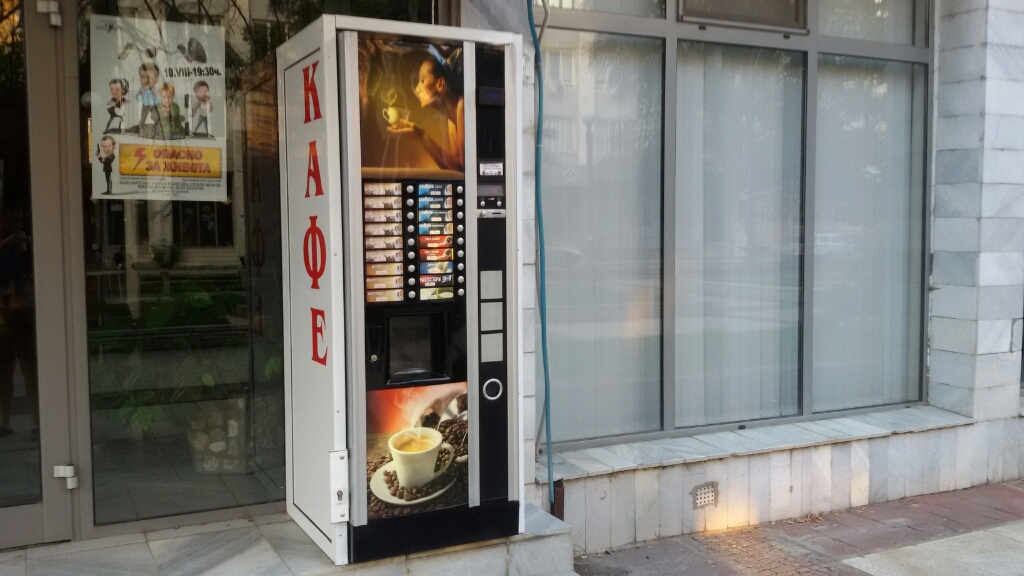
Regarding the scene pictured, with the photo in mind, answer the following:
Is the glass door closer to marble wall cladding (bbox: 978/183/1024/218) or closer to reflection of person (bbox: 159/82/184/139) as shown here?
reflection of person (bbox: 159/82/184/139)

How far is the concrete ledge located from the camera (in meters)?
5.50

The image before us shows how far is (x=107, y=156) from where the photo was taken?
457cm

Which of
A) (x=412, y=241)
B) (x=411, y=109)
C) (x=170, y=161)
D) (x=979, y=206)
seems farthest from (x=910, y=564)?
(x=170, y=161)

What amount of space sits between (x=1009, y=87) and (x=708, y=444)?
11.3 ft

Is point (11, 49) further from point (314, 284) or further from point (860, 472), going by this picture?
point (860, 472)

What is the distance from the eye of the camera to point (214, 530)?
467 centimetres

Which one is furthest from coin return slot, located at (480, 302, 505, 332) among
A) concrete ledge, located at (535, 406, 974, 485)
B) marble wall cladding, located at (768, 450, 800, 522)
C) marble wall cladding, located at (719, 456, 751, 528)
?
marble wall cladding, located at (768, 450, 800, 522)

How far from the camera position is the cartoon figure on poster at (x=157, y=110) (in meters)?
4.57

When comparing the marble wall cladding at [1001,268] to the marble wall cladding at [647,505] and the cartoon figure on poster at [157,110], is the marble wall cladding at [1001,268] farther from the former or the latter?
the cartoon figure on poster at [157,110]

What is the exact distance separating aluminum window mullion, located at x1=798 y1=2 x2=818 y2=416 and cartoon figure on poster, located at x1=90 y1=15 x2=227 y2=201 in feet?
12.8

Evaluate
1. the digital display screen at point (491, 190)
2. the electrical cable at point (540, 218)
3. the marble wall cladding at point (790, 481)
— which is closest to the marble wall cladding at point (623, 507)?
the marble wall cladding at point (790, 481)

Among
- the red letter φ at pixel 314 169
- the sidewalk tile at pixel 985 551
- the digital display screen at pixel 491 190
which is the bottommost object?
the sidewalk tile at pixel 985 551

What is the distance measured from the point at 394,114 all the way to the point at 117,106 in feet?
5.19

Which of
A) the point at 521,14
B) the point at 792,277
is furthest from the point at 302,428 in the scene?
the point at 792,277
